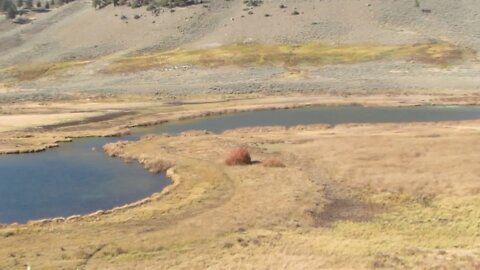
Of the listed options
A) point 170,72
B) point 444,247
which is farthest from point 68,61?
point 444,247

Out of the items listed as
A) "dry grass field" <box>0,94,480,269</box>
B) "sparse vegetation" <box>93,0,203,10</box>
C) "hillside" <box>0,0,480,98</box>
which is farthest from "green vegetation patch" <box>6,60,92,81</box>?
"dry grass field" <box>0,94,480,269</box>

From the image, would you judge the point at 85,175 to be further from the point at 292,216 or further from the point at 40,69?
the point at 40,69

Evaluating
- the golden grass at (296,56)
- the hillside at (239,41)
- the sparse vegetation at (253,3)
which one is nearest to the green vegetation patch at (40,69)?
the hillside at (239,41)

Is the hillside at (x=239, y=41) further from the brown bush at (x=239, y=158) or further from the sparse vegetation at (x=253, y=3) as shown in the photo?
the brown bush at (x=239, y=158)

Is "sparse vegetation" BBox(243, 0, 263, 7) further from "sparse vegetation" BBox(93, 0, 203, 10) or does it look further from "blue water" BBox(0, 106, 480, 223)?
"blue water" BBox(0, 106, 480, 223)

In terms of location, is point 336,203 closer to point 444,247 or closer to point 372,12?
point 444,247
